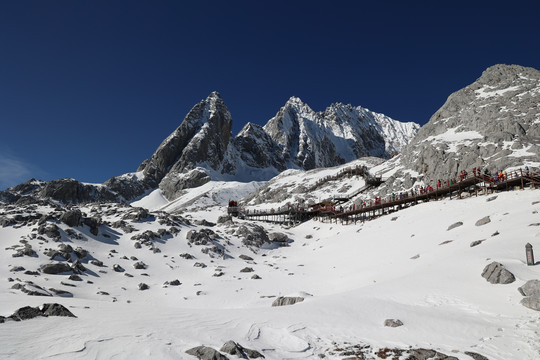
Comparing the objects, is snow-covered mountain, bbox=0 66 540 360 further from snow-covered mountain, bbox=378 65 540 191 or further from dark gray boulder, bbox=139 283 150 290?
snow-covered mountain, bbox=378 65 540 191

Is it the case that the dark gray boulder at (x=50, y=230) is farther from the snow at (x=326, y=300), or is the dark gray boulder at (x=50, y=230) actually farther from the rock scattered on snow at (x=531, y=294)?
the rock scattered on snow at (x=531, y=294)

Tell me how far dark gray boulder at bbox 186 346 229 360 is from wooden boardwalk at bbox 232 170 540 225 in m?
35.9

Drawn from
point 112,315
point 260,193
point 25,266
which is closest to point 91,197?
point 260,193

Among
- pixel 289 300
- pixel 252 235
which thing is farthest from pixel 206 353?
pixel 252 235

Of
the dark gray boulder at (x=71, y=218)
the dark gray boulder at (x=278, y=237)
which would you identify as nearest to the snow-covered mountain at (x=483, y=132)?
the dark gray boulder at (x=278, y=237)

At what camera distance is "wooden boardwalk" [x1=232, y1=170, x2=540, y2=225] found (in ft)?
108

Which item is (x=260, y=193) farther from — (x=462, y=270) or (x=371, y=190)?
(x=462, y=270)

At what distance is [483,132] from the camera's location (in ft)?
189

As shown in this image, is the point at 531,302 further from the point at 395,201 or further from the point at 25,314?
the point at 395,201

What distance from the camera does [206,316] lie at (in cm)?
1117

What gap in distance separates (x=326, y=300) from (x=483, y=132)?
6193 centimetres

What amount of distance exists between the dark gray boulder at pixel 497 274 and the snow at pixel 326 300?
1.00 feet

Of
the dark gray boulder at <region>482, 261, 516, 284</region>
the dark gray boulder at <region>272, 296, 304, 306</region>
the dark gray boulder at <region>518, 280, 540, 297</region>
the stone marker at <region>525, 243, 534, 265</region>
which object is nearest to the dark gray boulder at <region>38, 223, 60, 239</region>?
the dark gray boulder at <region>272, 296, 304, 306</region>

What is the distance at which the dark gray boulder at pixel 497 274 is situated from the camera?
11766mm
